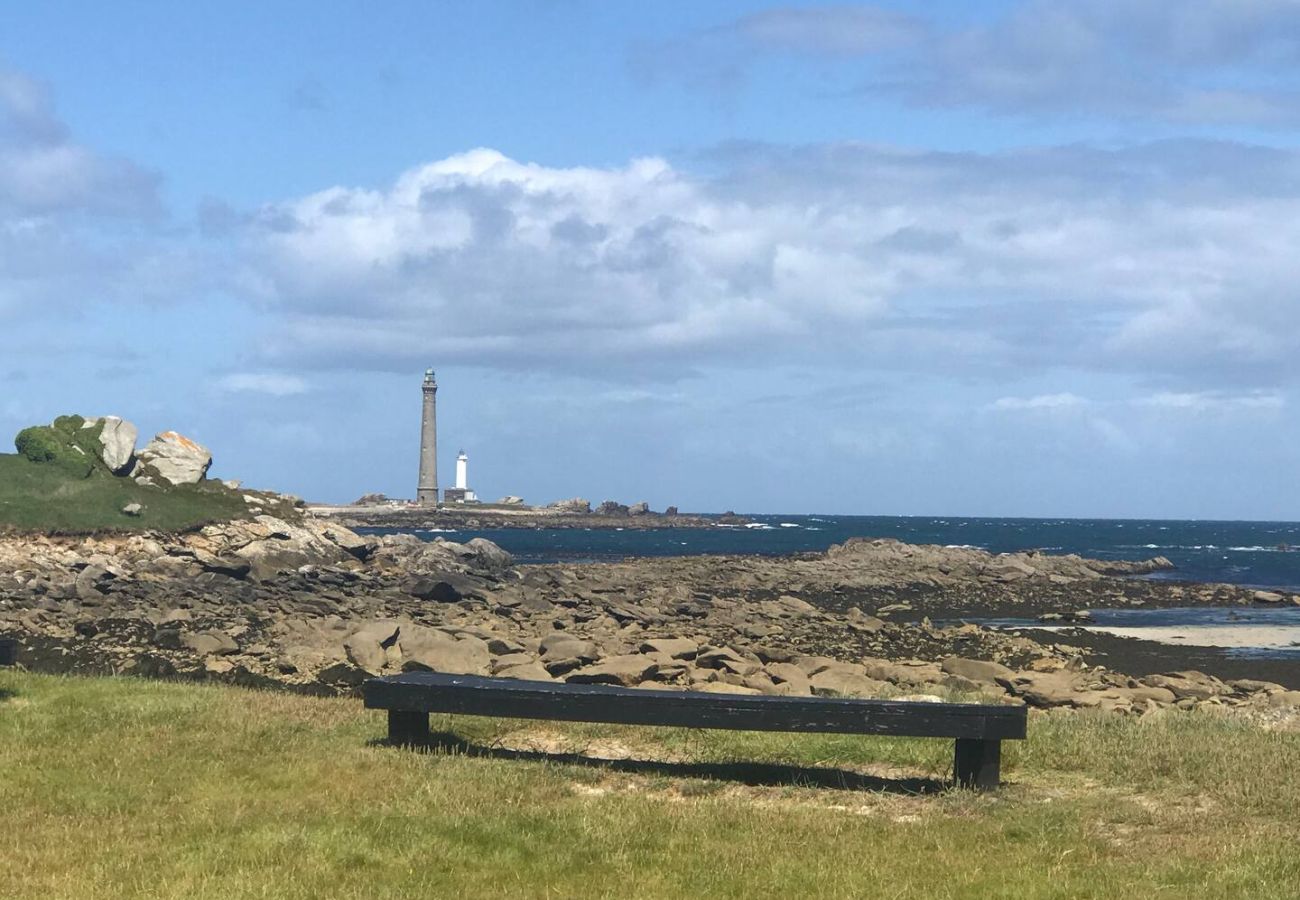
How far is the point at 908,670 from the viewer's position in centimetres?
2048

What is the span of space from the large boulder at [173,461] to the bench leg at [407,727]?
167 feet

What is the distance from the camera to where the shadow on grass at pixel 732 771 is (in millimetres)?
9961

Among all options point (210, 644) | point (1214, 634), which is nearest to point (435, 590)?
point (210, 644)

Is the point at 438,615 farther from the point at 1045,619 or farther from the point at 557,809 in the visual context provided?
the point at 557,809

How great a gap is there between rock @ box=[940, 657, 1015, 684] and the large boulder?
1772 inches

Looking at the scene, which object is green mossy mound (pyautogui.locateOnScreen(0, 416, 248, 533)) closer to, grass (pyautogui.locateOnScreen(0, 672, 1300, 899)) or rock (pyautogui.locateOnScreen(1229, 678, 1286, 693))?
rock (pyautogui.locateOnScreen(1229, 678, 1286, 693))

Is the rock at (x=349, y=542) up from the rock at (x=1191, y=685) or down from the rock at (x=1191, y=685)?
up

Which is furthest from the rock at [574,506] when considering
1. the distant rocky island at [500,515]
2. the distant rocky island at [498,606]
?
the distant rocky island at [498,606]

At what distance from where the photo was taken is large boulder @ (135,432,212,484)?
58844 millimetres

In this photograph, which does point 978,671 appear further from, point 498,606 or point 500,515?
point 500,515

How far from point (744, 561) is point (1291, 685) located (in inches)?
1581

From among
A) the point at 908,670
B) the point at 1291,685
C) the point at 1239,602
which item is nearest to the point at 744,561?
the point at 1239,602

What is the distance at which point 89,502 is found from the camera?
51.4 metres

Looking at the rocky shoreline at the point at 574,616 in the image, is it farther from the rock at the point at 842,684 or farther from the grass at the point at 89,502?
the grass at the point at 89,502
